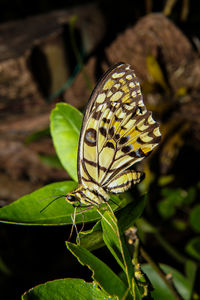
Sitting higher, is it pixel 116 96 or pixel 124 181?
pixel 116 96

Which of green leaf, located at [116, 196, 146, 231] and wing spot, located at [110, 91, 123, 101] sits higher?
wing spot, located at [110, 91, 123, 101]

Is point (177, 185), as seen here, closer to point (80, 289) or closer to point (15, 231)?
point (15, 231)

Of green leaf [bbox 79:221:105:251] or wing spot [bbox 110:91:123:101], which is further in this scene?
wing spot [bbox 110:91:123:101]

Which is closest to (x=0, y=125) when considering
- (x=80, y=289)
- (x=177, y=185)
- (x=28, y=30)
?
(x=28, y=30)

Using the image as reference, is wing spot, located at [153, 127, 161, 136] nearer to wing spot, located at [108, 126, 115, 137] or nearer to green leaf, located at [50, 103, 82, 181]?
wing spot, located at [108, 126, 115, 137]

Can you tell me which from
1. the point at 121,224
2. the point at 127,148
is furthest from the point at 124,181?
the point at 121,224

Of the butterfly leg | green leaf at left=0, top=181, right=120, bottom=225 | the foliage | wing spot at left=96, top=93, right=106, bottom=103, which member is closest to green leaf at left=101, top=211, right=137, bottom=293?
the foliage

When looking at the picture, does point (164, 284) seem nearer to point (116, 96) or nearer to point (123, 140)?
point (123, 140)
